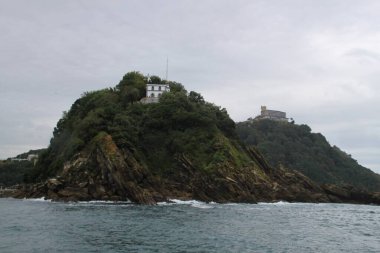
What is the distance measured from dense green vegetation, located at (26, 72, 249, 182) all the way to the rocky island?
231 mm

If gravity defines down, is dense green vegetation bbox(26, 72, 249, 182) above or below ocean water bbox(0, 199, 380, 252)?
above

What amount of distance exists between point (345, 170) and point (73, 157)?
5107 inches

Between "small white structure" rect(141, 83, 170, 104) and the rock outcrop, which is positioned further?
"small white structure" rect(141, 83, 170, 104)

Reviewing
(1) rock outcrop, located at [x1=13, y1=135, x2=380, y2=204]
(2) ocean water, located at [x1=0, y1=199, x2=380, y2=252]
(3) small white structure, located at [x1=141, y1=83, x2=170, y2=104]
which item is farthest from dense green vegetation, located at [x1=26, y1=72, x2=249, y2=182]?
(2) ocean water, located at [x1=0, y1=199, x2=380, y2=252]

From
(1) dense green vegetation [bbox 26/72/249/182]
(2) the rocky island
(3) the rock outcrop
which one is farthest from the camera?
(1) dense green vegetation [bbox 26/72/249/182]

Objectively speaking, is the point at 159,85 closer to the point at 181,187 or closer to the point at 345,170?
the point at 181,187

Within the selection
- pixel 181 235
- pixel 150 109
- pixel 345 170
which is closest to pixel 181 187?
pixel 150 109

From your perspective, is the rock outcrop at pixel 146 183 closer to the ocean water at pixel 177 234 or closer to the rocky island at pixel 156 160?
the rocky island at pixel 156 160

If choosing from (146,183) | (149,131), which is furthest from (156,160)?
(146,183)

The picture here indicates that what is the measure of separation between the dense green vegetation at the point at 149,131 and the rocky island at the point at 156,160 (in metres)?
0.23

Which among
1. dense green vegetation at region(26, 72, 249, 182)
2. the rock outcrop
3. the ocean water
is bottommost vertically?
the ocean water

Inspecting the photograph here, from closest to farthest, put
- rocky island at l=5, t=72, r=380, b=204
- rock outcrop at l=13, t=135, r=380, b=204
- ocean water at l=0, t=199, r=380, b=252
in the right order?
ocean water at l=0, t=199, r=380, b=252 → rock outcrop at l=13, t=135, r=380, b=204 → rocky island at l=5, t=72, r=380, b=204

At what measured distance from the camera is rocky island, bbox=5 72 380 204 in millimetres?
87062

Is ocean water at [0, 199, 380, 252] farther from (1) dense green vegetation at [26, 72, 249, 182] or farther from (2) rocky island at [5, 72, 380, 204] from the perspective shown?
(1) dense green vegetation at [26, 72, 249, 182]
